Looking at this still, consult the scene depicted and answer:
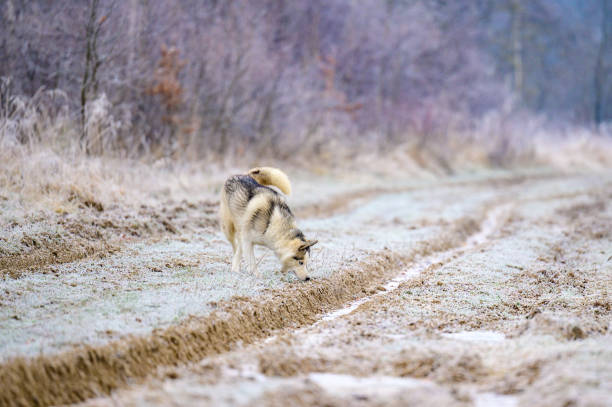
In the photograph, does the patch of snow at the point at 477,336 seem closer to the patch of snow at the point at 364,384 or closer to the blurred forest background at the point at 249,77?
the patch of snow at the point at 364,384

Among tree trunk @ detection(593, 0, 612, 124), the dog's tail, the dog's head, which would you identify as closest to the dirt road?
the dog's head

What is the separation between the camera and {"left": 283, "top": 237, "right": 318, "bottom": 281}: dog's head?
762cm

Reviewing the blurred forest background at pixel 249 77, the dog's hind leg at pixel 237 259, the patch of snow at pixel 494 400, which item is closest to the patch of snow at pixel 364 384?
the patch of snow at pixel 494 400

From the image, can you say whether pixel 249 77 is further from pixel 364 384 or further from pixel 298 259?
pixel 364 384

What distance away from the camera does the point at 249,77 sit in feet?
64.0

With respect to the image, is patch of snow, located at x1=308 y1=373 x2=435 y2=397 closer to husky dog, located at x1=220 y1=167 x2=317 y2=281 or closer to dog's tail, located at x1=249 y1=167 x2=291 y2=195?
husky dog, located at x1=220 y1=167 x2=317 y2=281

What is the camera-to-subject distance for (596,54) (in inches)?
2083

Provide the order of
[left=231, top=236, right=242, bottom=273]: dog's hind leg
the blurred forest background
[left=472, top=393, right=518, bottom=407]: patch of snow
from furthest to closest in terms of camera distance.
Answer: the blurred forest background → [left=231, top=236, right=242, bottom=273]: dog's hind leg → [left=472, top=393, right=518, bottom=407]: patch of snow

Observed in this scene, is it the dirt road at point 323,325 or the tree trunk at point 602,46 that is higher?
the tree trunk at point 602,46

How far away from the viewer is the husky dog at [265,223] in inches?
303

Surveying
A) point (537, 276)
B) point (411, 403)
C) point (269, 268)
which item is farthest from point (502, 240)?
point (411, 403)

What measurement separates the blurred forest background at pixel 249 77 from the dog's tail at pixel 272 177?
4.86 meters

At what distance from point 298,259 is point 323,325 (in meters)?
1.48

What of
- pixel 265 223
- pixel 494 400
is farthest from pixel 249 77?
pixel 494 400
